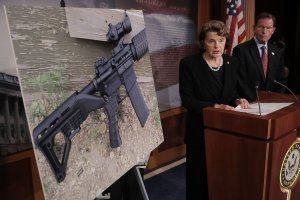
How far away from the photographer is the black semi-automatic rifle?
1148mm

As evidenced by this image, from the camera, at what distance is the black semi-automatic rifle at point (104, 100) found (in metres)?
1.15

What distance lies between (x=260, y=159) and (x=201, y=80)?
2.12ft

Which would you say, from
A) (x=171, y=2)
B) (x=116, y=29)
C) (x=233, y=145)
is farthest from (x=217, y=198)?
(x=171, y=2)

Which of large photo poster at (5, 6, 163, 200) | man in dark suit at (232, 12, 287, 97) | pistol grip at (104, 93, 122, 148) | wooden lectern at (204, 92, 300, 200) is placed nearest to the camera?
large photo poster at (5, 6, 163, 200)

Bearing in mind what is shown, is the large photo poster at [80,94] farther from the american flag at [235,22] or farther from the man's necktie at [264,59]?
the american flag at [235,22]

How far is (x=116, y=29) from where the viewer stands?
4.96ft

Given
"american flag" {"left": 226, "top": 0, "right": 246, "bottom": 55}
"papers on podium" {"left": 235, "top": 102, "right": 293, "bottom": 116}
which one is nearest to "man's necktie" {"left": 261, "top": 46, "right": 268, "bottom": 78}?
"american flag" {"left": 226, "top": 0, "right": 246, "bottom": 55}

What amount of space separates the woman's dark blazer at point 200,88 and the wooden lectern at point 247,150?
271 mm

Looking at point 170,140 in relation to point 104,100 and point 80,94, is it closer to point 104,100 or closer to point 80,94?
point 104,100

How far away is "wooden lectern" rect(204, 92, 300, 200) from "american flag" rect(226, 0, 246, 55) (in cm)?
169

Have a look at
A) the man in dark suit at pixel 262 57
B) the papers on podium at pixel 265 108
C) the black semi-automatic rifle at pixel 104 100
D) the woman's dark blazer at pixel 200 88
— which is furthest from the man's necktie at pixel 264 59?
the black semi-automatic rifle at pixel 104 100

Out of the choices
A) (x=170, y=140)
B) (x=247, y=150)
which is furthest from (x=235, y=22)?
(x=247, y=150)

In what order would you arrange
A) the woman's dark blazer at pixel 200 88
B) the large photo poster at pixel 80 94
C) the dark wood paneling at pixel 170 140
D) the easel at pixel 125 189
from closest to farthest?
the large photo poster at pixel 80 94
the easel at pixel 125 189
the woman's dark blazer at pixel 200 88
the dark wood paneling at pixel 170 140

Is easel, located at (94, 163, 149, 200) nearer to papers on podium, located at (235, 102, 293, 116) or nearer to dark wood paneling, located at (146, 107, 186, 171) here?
papers on podium, located at (235, 102, 293, 116)
